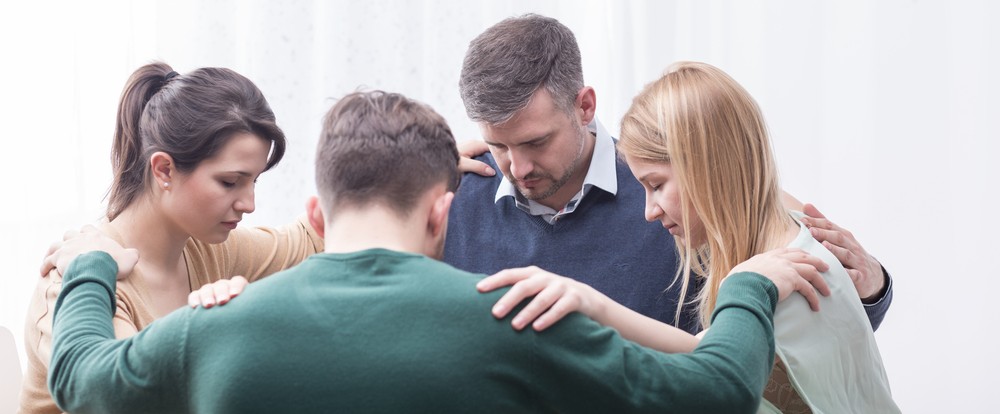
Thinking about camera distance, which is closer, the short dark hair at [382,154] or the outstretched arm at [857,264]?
the short dark hair at [382,154]

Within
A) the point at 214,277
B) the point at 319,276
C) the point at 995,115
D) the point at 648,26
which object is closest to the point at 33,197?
the point at 214,277

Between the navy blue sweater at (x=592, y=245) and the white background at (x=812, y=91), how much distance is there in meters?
1.15

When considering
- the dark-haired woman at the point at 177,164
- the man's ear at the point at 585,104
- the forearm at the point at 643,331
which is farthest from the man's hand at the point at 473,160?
the forearm at the point at 643,331

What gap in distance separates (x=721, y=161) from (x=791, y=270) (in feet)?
0.82

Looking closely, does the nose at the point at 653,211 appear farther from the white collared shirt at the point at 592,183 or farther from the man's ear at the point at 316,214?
the man's ear at the point at 316,214

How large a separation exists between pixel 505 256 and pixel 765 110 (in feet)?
4.67

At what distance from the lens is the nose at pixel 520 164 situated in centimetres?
200

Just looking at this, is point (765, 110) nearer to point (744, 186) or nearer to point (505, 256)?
point (505, 256)

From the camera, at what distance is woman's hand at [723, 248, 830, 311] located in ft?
4.73

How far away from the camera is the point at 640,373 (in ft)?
3.72

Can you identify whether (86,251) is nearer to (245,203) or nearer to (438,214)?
(245,203)

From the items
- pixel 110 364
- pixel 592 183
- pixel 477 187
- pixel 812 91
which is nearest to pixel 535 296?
pixel 110 364

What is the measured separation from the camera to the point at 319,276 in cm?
112

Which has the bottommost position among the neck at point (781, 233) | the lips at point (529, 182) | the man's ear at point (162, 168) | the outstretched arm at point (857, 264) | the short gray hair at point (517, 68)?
the outstretched arm at point (857, 264)
